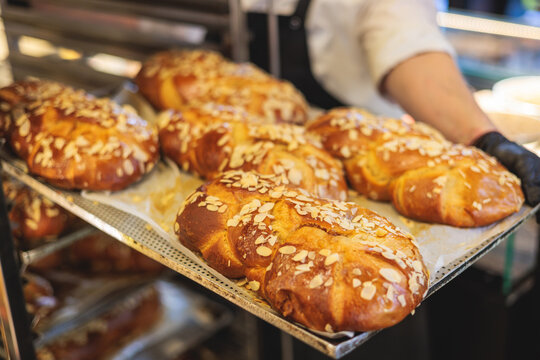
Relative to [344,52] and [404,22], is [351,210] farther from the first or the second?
[344,52]

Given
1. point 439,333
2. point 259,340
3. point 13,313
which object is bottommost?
point 439,333

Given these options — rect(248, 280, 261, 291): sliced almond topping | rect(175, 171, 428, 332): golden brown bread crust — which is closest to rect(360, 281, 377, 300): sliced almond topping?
rect(175, 171, 428, 332): golden brown bread crust

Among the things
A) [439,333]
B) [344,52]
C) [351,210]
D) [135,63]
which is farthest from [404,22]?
[439,333]

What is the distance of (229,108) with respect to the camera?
6.50 ft

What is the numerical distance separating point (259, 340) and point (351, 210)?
136 centimetres

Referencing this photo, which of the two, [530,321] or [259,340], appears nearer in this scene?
[259,340]

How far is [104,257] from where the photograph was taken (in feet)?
8.52

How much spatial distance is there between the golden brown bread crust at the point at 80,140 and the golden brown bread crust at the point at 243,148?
10 cm

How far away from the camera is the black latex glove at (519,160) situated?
1.64m

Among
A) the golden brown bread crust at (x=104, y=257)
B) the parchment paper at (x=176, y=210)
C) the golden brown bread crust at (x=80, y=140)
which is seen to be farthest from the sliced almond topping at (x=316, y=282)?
the golden brown bread crust at (x=104, y=257)

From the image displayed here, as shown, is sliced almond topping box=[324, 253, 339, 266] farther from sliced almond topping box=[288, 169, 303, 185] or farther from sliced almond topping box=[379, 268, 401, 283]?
sliced almond topping box=[288, 169, 303, 185]

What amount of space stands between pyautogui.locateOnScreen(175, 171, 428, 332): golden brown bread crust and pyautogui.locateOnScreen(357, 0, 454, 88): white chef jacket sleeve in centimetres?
95

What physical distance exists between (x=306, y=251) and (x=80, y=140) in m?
0.87

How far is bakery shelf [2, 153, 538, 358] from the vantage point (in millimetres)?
1118
